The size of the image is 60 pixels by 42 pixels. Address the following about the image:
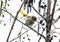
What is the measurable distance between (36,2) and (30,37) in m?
0.25

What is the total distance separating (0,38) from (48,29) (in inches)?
32.3

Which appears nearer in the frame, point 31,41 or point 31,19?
point 31,19

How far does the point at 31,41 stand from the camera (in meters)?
1.11

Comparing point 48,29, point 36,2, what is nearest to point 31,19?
point 48,29

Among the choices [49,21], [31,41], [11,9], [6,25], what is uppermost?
[49,21]

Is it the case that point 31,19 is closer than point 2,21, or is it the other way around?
point 31,19

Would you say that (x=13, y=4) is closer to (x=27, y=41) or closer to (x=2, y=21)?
(x=2, y=21)

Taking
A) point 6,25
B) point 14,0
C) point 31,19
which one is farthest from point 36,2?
point 31,19

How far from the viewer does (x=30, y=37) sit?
109 centimetres

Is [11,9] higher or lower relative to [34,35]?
higher

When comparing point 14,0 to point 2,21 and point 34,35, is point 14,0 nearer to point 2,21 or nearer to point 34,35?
point 2,21

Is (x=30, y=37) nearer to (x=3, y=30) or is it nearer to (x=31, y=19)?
(x=3, y=30)

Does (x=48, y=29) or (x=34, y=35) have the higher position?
(x=48, y=29)

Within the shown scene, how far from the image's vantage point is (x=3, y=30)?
3.74 ft
